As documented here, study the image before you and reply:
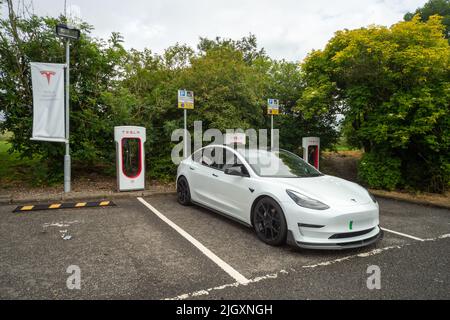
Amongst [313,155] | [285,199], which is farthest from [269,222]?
[313,155]

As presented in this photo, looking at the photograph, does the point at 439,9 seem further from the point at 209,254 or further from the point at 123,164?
the point at 209,254

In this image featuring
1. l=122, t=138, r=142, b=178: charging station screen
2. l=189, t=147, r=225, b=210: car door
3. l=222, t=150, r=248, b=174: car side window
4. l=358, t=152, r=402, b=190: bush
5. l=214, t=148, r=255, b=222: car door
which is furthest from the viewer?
l=122, t=138, r=142, b=178: charging station screen

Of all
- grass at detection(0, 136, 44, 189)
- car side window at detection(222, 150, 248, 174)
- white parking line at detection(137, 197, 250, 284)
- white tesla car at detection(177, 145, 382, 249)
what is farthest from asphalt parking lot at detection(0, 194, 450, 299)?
grass at detection(0, 136, 44, 189)

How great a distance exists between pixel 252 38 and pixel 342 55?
95.1 ft

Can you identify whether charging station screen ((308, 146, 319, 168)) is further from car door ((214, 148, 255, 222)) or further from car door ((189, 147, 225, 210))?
car door ((214, 148, 255, 222))

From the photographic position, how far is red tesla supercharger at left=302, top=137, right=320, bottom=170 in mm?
8750

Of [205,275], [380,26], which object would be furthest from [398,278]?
[380,26]

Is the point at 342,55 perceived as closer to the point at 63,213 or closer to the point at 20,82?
the point at 63,213

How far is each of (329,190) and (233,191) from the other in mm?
1521

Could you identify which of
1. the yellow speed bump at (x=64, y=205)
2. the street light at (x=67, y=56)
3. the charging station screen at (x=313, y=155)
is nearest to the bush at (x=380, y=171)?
the charging station screen at (x=313, y=155)

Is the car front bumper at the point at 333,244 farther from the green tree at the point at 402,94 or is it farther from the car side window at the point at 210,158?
the green tree at the point at 402,94

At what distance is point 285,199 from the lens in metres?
3.67

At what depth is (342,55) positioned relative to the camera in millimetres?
7566

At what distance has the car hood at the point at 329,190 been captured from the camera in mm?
3584
